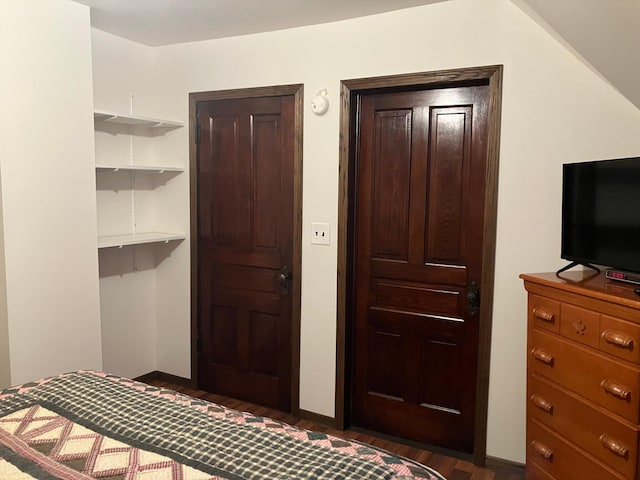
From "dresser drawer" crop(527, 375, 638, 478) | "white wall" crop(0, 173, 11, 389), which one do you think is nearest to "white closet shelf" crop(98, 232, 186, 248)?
"white wall" crop(0, 173, 11, 389)

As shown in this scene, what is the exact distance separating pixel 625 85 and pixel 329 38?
5.30ft

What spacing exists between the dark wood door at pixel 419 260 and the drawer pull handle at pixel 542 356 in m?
0.60

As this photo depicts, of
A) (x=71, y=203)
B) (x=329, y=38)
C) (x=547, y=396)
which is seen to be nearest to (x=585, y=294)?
(x=547, y=396)

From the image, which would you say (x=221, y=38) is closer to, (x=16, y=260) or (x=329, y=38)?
(x=329, y=38)

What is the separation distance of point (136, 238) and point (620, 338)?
282cm

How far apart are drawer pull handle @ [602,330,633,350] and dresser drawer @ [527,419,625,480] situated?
1.53ft

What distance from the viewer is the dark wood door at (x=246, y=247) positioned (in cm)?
337

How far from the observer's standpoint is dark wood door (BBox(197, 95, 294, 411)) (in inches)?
133

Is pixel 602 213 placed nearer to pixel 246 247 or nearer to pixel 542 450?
pixel 542 450

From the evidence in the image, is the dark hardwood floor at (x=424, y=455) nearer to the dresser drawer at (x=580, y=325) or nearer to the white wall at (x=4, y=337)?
the dresser drawer at (x=580, y=325)

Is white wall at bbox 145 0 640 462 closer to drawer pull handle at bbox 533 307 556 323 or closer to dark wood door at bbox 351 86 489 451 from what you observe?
dark wood door at bbox 351 86 489 451

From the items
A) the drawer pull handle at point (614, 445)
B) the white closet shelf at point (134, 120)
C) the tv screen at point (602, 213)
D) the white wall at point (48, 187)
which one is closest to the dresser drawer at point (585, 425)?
the drawer pull handle at point (614, 445)

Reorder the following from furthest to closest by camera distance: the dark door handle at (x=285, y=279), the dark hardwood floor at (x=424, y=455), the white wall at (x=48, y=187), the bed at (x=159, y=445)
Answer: the dark door handle at (x=285, y=279) < the dark hardwood floor at (x=424, y=455) < the white wall at (x=48, y=187) < the bed at (x=159, y=445)

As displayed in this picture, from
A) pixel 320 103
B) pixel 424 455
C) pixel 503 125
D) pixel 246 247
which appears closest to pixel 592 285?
pixel 503 125
